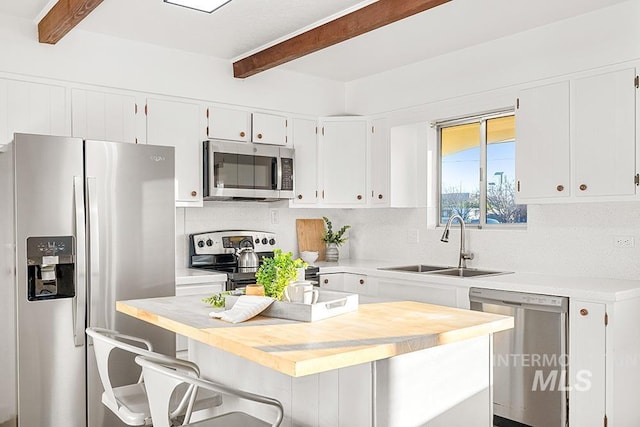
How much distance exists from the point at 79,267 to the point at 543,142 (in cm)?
290

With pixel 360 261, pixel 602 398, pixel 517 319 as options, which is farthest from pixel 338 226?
pixel 602 398

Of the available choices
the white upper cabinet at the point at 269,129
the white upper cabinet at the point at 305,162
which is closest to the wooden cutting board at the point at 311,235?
the white upper cabinet at the point at 305,162

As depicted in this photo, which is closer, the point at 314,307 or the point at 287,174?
the point at 314,307

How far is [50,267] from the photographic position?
301 centimetres

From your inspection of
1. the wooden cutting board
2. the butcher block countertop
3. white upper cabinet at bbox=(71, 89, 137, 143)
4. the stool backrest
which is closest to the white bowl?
the wooden cutting board

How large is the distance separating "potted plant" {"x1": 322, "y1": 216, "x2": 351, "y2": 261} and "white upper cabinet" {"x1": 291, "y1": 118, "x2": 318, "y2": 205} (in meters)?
0.46

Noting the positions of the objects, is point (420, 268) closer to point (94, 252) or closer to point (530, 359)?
point (530, 359)

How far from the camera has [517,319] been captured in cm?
330

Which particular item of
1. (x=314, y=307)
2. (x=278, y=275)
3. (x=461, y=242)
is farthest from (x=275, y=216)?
(x=314, y=307)

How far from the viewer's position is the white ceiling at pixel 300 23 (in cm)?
328

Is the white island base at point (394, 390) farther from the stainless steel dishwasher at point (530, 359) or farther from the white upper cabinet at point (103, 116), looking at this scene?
the white upper cabinet at point (103, 116)

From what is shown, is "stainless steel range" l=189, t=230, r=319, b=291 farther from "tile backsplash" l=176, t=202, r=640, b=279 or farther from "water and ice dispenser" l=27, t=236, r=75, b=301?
"water and ice dispenser" l=27, t=236, r=75, b=301

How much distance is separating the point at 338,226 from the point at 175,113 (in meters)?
1.98

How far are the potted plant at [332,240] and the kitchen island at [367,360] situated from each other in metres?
2.67
